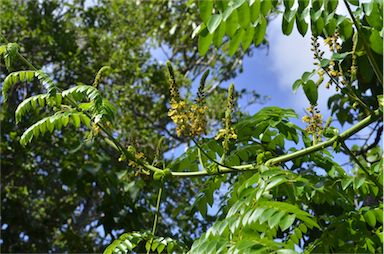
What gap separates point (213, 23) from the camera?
1.24 m

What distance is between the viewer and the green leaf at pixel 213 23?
1222 millimetres

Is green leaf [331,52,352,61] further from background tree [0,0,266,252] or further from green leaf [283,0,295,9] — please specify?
background tree [0,0,266,252]

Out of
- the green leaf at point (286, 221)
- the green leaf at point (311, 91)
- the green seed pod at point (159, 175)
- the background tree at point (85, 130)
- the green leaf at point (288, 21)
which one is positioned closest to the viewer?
the green leaf at point (286, 221)

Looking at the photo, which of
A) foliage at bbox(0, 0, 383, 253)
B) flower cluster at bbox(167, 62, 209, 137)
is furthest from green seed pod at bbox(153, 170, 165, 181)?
flower cluster at bbox(167, 62, 209, 137)

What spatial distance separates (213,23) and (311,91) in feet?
0.99

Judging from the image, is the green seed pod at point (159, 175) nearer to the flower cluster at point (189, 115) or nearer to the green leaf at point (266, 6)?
the flower cluster at point (189, 115)


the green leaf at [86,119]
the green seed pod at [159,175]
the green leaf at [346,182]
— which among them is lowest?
the green leaf at [346,182]

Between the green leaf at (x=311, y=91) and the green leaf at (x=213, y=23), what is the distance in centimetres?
28

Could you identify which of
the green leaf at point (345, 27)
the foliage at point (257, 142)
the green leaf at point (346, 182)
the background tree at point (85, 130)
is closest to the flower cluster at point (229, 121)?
the foliage at point (257, 142)

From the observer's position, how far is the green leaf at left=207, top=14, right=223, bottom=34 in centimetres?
122

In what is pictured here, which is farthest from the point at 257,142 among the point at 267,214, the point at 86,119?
the point at 267,214

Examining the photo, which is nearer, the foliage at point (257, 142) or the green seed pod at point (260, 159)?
the foliage at point (257, 142)

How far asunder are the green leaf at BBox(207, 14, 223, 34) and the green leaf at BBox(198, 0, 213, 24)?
1cm

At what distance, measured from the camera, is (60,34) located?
737cm
